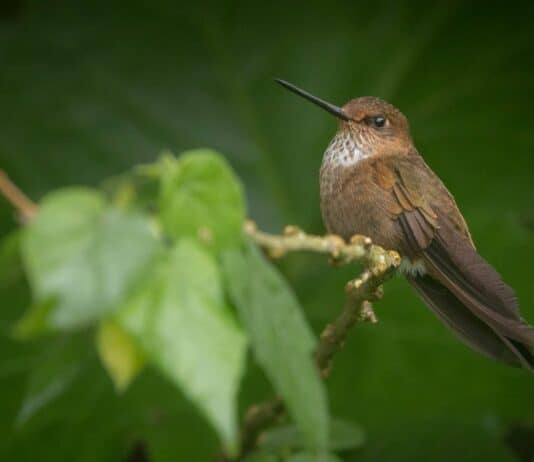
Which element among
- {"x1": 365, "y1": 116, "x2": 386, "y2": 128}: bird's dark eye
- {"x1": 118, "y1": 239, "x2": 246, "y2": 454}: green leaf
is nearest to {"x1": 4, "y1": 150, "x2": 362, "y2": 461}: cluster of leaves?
{"x1": 118, "y1": 239, "x2": 246, "y2": 454}: green leaf

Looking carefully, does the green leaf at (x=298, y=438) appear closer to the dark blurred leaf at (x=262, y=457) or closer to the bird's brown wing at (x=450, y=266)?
the dark blurred leaf at (x=262, y=457)

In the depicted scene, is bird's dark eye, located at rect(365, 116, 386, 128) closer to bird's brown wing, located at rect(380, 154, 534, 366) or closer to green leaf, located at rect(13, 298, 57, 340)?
bird's brown wing, located at rect(380, 154, 534, 366)

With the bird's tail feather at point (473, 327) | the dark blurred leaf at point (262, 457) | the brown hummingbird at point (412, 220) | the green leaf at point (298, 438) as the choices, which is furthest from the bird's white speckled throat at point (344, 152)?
the dark blurred leaf at point (262, 457)

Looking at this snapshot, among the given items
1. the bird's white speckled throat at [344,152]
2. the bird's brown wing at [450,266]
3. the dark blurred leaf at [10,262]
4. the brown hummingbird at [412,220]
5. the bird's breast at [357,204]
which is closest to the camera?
the dark blurred leaf at [10,262]

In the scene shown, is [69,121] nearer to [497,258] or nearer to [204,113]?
[204,113]

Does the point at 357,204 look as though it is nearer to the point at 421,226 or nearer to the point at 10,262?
the point at 421,226

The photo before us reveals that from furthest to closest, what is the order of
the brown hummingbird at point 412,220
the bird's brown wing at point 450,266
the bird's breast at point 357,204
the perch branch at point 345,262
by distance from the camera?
the bird's breast at point 357,204
the brown hummingbird at point 412,220
the bird's brown wing at point 450,266
the perch branch at point 345,262

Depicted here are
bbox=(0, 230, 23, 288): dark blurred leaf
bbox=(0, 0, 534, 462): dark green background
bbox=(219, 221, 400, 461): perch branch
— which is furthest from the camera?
bbox=(0, 0, 534, 462): dark green background
